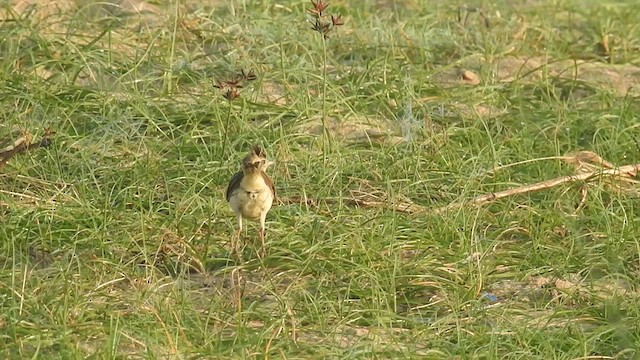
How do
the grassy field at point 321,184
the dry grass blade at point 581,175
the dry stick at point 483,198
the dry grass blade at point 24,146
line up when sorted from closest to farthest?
the grassy field at point 321,184
the dry grass blade at point 24,146
the dry stick at point 483,198
the dry grass blade at point 581,175

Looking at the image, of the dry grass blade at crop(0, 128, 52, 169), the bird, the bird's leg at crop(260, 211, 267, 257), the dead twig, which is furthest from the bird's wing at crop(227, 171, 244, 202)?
the dry grass blade at crop(0, 128, 52, 169)

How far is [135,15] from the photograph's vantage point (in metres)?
7.36

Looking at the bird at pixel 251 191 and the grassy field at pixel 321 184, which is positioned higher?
the bird at pixel 251 191

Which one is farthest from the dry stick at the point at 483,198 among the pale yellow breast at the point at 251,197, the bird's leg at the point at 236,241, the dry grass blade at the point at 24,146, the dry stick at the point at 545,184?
the dry grass blade at the point at 24,146

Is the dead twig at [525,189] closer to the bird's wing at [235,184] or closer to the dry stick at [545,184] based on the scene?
the dry stick at [545,184]

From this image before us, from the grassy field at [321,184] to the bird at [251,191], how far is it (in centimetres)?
16

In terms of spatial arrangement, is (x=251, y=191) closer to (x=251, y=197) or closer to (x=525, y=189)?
(x=251, y=197)

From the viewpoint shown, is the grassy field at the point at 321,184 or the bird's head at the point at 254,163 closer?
the grassy field at the point at 321,184

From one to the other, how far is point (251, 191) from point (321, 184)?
2.83 ft

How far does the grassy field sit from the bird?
0.16m

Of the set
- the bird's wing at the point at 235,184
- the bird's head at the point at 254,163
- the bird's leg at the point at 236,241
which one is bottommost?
the bird's leg at the point at 236,241

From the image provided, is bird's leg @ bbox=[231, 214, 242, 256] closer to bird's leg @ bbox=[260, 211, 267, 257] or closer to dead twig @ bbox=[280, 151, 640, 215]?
bird's leg @ bbox=[260, 211, 267, 257]

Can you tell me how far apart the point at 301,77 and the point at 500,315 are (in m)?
2.19

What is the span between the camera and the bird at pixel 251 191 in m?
5.00
